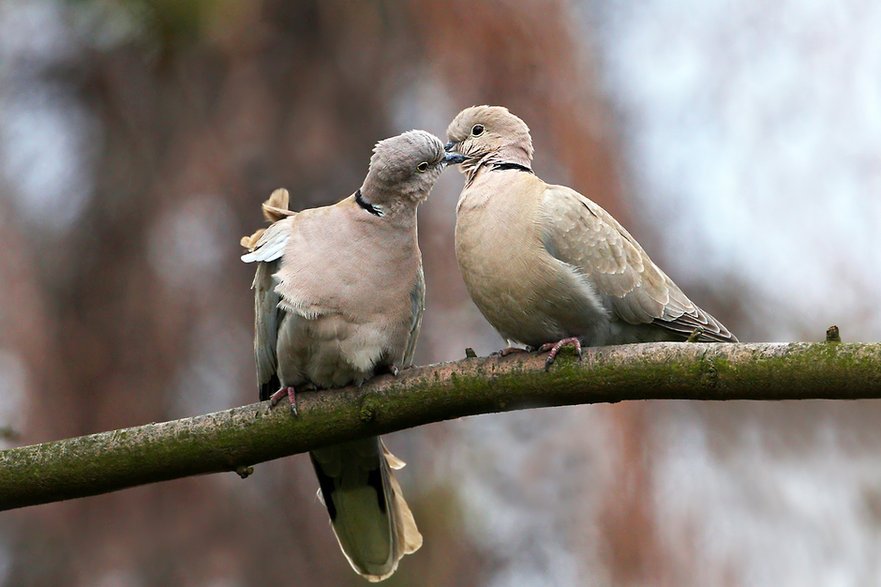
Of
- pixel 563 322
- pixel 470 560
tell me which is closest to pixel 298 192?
pixel 470 560

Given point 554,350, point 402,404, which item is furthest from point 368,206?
point 554,350

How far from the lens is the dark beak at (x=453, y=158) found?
5277 millimetres

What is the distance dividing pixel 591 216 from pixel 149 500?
4.60 meters

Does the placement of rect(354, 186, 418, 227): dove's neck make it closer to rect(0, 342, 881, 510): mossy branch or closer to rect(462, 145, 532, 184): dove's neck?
rect(462, 145, 532, 184): dove's neck

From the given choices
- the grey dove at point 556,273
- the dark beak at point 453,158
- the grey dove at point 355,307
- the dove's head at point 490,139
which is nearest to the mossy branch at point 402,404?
the grey dove at point 355,307

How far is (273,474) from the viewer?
830cm

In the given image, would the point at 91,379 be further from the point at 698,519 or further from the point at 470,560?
the point at 698,519

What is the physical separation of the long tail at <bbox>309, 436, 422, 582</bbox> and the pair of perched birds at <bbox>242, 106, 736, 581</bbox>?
0.02 metres

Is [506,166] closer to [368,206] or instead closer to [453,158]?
[453,158]

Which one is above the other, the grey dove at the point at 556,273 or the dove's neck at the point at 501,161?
the dove's neck at the point at 501,161

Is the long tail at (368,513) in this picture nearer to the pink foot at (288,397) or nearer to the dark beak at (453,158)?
the pink foot at (288,397)

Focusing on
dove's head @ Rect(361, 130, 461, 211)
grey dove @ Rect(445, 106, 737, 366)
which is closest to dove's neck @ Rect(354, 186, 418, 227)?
dove's head @ Rect(361, 130, 461, 211)

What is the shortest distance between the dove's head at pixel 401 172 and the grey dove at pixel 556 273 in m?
0.21

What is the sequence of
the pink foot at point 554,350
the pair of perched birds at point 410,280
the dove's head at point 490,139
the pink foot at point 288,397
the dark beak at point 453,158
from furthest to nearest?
the dove's head at point 490,139, the dark beak at point 453,158, the pair of perched birds at point 410,280, the pink foot at point 288,397, the pink foot at point 554,350
